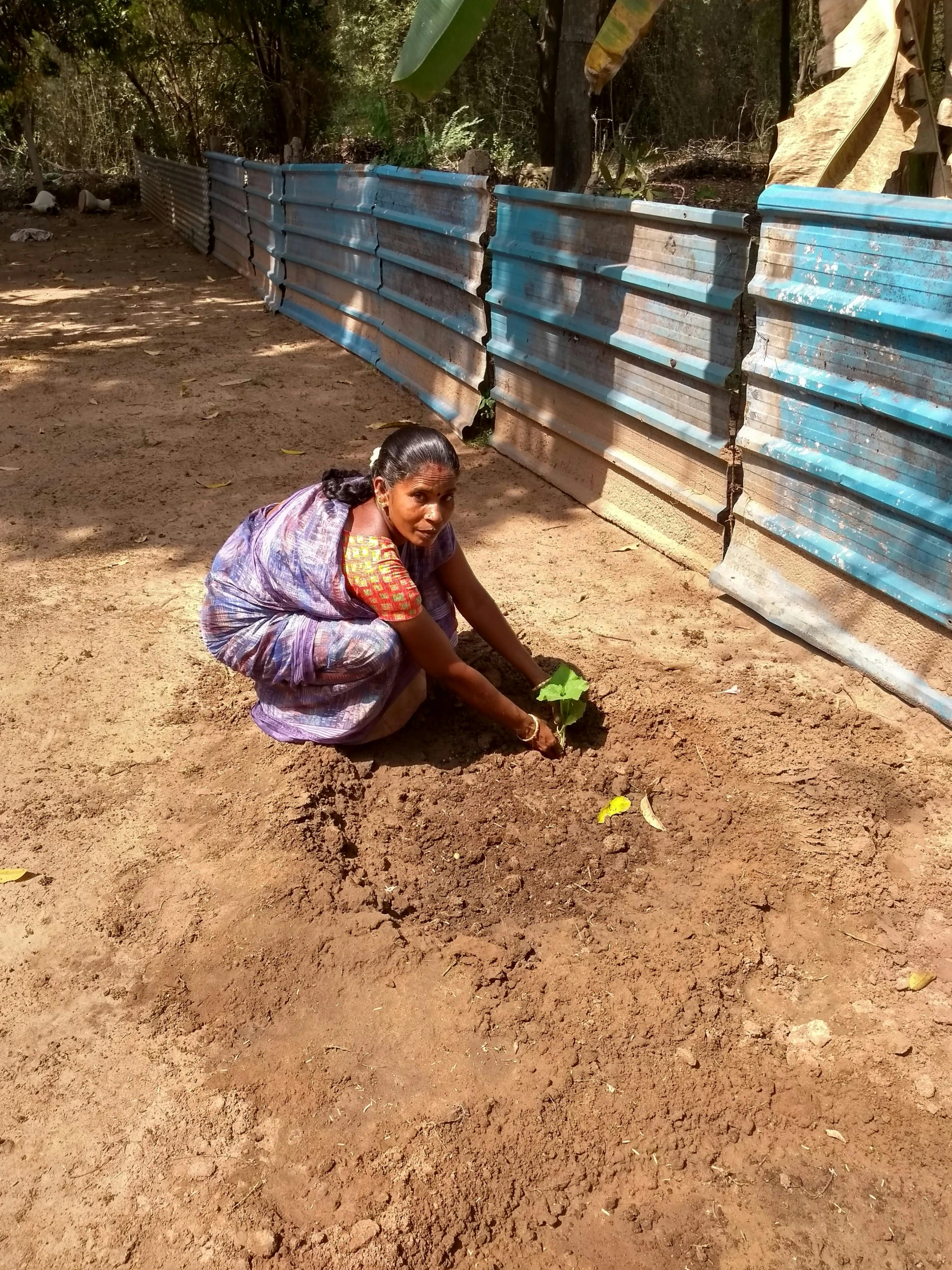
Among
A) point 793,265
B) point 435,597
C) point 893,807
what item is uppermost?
point 793,265

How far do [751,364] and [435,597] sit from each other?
4.75ft

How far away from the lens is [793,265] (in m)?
3.51

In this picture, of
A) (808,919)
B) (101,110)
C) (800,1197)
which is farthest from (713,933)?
(101,110)

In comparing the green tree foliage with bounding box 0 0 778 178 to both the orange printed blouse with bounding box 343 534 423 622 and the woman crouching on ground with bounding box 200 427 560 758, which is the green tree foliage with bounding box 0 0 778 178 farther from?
the orange printed blouse with bounding box 343 534 423 622

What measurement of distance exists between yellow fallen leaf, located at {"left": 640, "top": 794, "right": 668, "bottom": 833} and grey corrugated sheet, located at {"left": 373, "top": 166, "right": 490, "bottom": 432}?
3.55 m

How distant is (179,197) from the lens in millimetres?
15414

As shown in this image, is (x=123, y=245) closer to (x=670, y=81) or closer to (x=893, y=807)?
(x=670, y=81)

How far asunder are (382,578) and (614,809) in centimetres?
94

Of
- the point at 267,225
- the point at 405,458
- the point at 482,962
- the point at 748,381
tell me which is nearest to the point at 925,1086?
the point at 482,962

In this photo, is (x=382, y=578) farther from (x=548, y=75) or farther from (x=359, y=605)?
(x=548, y=75)

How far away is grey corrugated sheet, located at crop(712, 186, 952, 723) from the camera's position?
3.07 metres

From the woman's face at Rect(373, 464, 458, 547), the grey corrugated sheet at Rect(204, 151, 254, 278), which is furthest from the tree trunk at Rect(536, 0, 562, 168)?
the woman's face at Rect(373, 464, 458, 547)

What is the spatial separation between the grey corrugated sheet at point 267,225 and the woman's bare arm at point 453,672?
8114mm

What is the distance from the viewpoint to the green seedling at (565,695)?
128 inches
